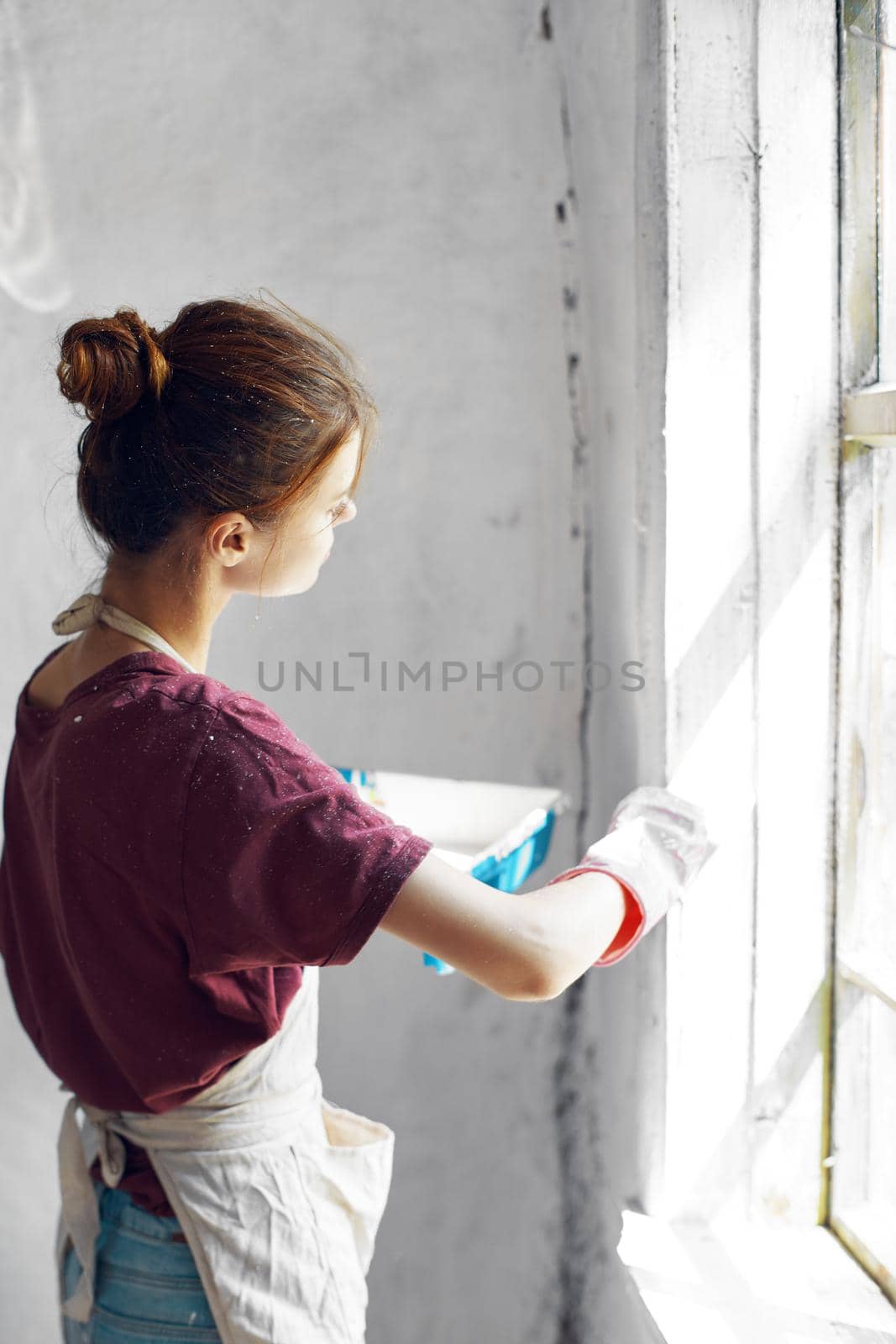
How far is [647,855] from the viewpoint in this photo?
0.87 m

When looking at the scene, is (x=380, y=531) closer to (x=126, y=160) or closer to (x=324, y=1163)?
(x=126, y=160)

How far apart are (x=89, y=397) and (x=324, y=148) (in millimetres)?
504

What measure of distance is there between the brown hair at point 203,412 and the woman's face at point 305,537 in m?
0.01

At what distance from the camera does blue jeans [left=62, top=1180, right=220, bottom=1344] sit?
813mm

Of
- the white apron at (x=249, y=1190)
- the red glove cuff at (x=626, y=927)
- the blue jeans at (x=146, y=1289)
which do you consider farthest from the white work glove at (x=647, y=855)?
the blue jeans at (x=146, y=1289)

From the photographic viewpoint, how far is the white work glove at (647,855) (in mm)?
817

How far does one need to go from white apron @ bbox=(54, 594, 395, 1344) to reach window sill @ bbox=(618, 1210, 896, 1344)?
25 centimetres

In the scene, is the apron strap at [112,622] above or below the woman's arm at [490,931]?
above

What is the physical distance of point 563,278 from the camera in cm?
112

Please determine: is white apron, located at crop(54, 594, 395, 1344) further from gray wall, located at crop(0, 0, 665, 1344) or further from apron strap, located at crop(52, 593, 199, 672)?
gray wall, located at crop(0, 0, 665, 1344)

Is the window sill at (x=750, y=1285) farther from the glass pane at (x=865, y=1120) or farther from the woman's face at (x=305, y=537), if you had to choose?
the woman's face at (x=305, y=537)

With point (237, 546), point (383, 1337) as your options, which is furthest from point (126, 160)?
point (383, 1337)

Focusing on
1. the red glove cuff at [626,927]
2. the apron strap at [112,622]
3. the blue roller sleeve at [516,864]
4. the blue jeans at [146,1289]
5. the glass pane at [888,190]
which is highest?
the glass pane at [888,190]

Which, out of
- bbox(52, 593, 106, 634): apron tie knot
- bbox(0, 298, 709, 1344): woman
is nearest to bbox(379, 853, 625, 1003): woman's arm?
bbox(0, 298, 709, 1344): woman
